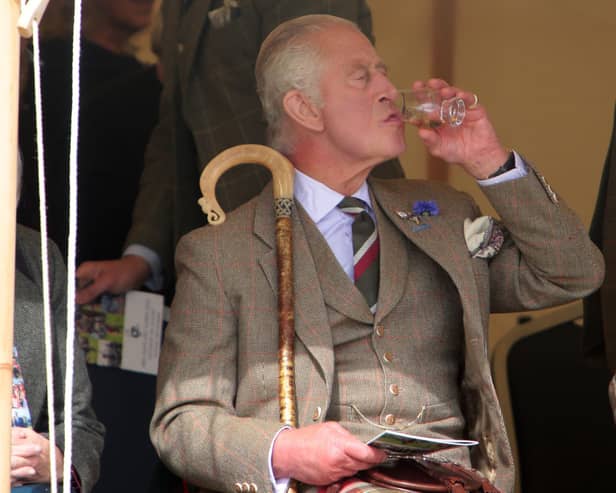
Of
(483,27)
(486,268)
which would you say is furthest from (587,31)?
(486,268)

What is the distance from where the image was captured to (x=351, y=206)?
353cm

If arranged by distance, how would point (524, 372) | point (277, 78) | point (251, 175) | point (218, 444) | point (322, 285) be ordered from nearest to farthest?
1. point (218, 444)
2. point (322, 285)
3. point (277, 78)
4. point (251, 175)
5. point (524, 372)

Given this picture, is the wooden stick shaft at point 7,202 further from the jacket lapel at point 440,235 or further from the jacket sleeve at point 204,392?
the jacket lapel at point 440,235

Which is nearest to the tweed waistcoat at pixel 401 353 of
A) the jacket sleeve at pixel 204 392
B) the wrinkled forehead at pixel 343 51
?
the jacket sleeve at pixel 204 392

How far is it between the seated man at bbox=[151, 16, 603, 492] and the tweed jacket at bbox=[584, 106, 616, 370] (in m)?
0.43

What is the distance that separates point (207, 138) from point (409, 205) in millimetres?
1129

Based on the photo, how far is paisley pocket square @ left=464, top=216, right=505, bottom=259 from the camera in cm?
343

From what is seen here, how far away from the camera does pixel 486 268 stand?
3428mm

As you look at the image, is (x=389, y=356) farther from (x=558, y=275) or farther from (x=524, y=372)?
(x=524, y=372)

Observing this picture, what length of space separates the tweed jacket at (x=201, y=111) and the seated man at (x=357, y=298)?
0.81m

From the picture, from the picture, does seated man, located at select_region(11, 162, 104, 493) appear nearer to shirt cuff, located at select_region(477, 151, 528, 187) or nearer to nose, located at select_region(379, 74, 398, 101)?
nose, located at select_region(379, 74, 398, 101)

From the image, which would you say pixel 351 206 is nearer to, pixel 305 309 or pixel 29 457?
pixel 305 309

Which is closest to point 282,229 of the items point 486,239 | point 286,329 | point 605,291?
point 286,329

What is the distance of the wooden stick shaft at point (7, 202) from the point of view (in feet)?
7.23
